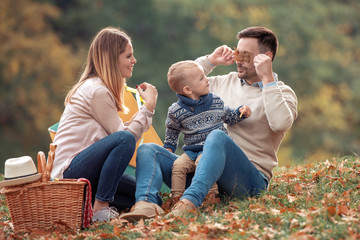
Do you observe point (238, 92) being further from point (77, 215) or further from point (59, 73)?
point (59, 73)

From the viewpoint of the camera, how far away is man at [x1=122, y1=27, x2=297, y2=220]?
3.14 metres

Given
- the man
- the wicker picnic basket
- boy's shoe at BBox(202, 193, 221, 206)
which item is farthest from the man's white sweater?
the wicker picnic basket

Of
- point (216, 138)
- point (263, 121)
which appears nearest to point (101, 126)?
point (216, 138)

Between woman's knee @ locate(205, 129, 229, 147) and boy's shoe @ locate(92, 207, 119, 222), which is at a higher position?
woman's knee @ locate(205, 129, 229, 147)

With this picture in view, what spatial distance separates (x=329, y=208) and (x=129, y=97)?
236cm

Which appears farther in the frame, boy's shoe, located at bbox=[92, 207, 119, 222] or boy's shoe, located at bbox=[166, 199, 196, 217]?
boy's shoe, located at bbox=[92, 207, 119, 222]

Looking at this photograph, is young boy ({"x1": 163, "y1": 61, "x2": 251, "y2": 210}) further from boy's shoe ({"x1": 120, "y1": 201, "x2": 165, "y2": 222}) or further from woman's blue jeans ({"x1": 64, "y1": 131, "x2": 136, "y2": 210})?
woman's blue jeans ({"x1": 64, "y1": 131, "x2": 136, "y2": 210})

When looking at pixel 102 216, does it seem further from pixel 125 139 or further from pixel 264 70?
pixel 264 70

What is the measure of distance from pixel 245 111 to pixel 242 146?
0.96 ft

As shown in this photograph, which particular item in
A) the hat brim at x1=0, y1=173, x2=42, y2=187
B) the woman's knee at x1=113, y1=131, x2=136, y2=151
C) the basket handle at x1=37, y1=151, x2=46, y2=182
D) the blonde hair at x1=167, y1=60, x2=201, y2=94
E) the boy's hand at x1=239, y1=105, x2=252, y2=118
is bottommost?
the hat brim at x1=0, y1=173, x2=42, y2=187

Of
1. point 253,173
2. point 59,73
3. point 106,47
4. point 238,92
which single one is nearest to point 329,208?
point 253,173

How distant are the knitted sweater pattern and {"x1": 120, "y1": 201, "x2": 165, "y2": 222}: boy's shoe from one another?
20.6 inches

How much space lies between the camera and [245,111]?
11.5ft

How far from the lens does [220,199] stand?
3555 millimetres
